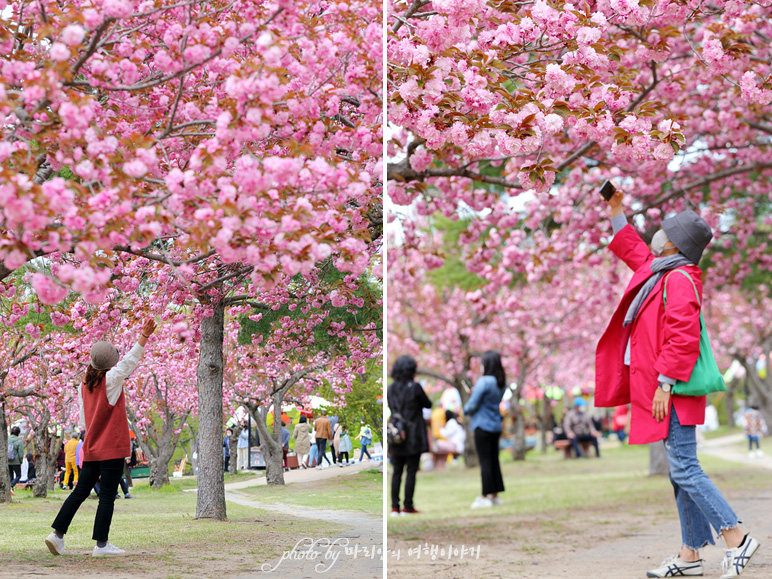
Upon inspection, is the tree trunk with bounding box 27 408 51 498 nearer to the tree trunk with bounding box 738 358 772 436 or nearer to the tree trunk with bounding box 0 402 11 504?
the tree trunk with bounding box 0 402 11 504

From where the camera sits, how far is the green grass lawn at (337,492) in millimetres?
4273

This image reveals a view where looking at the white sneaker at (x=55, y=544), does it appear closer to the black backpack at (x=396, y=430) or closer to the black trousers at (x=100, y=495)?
the black trousers at (x=100, y=495)

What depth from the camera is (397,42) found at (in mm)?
4285

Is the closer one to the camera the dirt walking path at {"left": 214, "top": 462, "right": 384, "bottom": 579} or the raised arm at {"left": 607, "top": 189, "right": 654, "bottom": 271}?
the dirt walking path at {"left": 214, "top": 462, "right": 384, "bottom": 579}

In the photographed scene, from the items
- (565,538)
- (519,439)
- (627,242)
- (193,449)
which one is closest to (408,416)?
(565,538)

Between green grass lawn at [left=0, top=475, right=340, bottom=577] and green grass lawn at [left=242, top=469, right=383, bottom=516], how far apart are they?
112mm

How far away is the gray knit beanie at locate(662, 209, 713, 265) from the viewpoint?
15.5 feet

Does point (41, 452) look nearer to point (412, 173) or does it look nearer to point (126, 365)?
point (126, 365)

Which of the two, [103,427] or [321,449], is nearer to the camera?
[103,427]

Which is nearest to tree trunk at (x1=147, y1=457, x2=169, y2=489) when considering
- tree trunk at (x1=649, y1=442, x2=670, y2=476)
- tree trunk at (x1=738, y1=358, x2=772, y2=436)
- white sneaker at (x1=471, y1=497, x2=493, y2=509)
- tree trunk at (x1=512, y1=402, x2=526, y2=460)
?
white sneaker at (x1=471, y1=497, x2=493, y2=509)

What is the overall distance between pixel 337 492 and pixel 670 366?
6.53ft

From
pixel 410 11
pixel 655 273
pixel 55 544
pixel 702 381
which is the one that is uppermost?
pixel 410 11

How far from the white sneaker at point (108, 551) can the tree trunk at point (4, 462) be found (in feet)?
1.64

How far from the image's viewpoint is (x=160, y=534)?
3.95 m
